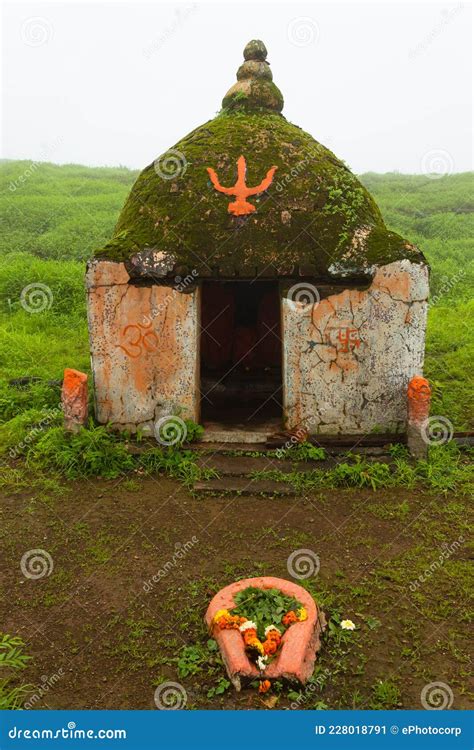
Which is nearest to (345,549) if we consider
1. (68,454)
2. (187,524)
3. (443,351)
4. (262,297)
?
(187,524)

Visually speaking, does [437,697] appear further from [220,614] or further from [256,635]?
[220,614]

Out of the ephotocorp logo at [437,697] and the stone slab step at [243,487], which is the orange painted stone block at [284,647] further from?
the stone slab step at [243,487]

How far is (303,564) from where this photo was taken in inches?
216

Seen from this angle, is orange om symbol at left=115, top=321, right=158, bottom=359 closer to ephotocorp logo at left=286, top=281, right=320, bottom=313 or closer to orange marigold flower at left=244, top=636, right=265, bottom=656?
ephotocorp logo at left=286, top=281, right=320, bottom=313

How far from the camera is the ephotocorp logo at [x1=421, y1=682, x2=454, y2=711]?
403 centimetres

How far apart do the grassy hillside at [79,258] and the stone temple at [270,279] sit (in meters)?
1.77

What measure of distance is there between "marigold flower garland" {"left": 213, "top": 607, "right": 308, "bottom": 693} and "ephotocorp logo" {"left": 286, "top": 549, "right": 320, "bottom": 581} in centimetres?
96

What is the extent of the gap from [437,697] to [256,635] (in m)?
1.16

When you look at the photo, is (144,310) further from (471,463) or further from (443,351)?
(443,351)

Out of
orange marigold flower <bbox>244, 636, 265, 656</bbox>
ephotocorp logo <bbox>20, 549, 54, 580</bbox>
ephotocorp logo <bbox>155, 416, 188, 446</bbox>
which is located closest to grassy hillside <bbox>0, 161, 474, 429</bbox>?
ephotocorp logo <bbox>155, 416, 188, 446</bbox>

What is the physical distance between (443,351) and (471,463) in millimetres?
3814

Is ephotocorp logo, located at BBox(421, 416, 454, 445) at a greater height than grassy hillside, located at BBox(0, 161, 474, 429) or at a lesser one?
lesser

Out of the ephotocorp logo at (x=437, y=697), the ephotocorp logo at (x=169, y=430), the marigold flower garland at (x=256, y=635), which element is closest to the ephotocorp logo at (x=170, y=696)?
the marigold flower garland at (x=256, y=635)

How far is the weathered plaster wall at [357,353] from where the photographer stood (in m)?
6.89
